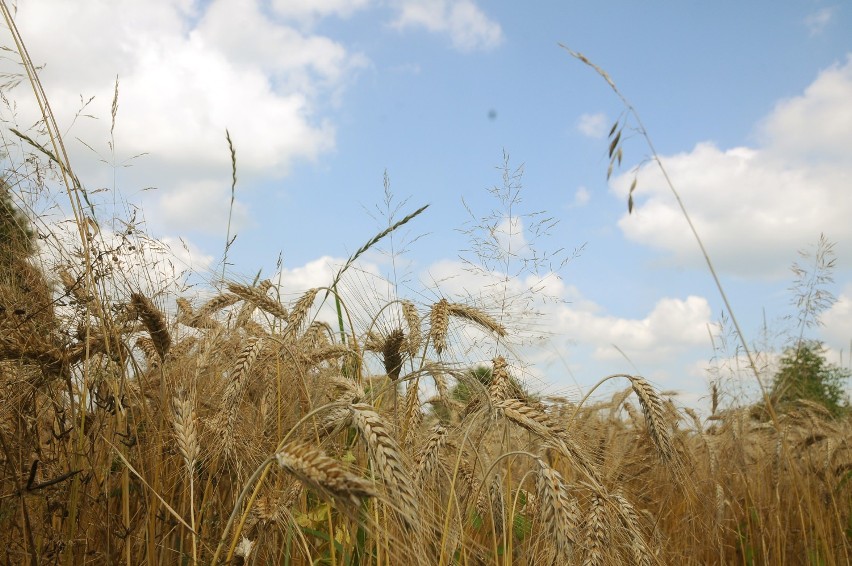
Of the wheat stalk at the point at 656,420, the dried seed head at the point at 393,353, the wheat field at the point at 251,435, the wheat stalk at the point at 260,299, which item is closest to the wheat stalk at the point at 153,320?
the wheat field at the point at 251,435

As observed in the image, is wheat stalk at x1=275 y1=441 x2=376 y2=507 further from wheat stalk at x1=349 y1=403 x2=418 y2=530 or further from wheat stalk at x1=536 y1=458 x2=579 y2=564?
wheat stalk at x1=536 y1=458 x2=579 y2=564

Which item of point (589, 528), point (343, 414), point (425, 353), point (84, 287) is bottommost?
point (589, 528)

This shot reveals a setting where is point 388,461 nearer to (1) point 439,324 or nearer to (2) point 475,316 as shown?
(1) point 439,324

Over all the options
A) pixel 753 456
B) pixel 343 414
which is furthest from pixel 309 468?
pixel 753 456

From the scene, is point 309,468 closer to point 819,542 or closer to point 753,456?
point 819,542

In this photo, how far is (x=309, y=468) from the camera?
1312 millimetres

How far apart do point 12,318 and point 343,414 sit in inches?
43.6

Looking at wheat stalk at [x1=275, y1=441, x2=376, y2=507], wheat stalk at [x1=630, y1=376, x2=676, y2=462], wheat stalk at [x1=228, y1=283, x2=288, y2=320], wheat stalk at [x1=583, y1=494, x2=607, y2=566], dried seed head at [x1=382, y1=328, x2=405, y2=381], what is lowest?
wheat stalk at [x1=583, y1=494, x2=607, y2=566]

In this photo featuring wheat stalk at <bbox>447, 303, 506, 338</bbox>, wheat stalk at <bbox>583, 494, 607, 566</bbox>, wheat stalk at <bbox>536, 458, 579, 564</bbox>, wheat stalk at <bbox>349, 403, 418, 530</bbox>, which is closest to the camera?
wheat stalk at <bbox>349, 403, 418, 530</bbox>

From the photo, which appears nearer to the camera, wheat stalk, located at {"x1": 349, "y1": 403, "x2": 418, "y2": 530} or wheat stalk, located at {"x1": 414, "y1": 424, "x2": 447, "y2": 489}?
wheat stalk, located at {"x1": 349, "y1": 403, "x2": 418, "y2": 530}

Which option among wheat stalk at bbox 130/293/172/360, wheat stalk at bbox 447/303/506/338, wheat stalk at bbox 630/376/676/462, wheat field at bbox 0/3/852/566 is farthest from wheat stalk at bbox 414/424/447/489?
wheat stalk at bbox 130/293/172/360

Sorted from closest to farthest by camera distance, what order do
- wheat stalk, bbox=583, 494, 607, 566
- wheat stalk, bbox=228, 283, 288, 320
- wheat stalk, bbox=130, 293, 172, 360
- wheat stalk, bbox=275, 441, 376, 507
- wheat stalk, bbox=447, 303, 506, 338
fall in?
wheat stalk, bbox=275, 441, 376, 507, wheat stalk, bbox=583, 494, 607, 566, wheat stalk, bbox=130, 293, 172, 360, wheat stalk, bbox=447, 303, 506, 338, wheat stalk, bbox=228, 283, 288, 320

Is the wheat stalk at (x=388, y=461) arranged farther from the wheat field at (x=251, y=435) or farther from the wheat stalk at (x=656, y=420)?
the wheat stalk at (x=656, y=420)

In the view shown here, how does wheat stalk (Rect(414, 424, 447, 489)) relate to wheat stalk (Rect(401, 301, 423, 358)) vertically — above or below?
below
